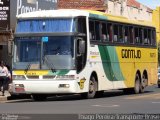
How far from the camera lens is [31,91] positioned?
2394cm

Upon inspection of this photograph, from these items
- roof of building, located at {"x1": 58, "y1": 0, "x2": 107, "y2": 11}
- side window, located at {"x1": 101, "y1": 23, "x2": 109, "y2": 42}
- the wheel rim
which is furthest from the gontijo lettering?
roof of building, located at {"x1": 58, "y1": 0, "x2": 107, "y2": 11}

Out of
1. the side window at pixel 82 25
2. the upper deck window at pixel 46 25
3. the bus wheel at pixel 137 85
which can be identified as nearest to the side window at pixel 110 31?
the side window at pixel 82 25

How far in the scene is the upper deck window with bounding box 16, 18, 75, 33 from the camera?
24.2m

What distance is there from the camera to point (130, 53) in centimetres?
2948

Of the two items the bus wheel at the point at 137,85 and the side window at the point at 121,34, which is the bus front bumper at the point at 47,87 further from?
the bus wheel at the point at 137,85

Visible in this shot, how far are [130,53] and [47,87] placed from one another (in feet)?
23.0

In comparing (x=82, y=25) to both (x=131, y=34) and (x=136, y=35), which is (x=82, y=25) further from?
(x=136, y=35)

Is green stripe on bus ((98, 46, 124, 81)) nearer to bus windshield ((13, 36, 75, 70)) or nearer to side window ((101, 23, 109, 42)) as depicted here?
side window ((101, 23, 109, 42))

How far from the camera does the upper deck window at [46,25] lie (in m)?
24.2

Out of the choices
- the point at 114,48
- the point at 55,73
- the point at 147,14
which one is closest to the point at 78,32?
the point at 55,73

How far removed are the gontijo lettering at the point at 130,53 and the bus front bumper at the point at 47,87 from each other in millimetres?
5471

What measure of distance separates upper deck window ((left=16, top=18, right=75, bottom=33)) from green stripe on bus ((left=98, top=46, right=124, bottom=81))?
2.47 metres

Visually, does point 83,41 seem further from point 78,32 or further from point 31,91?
point 31,91

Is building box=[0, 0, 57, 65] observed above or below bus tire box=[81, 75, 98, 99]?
above
